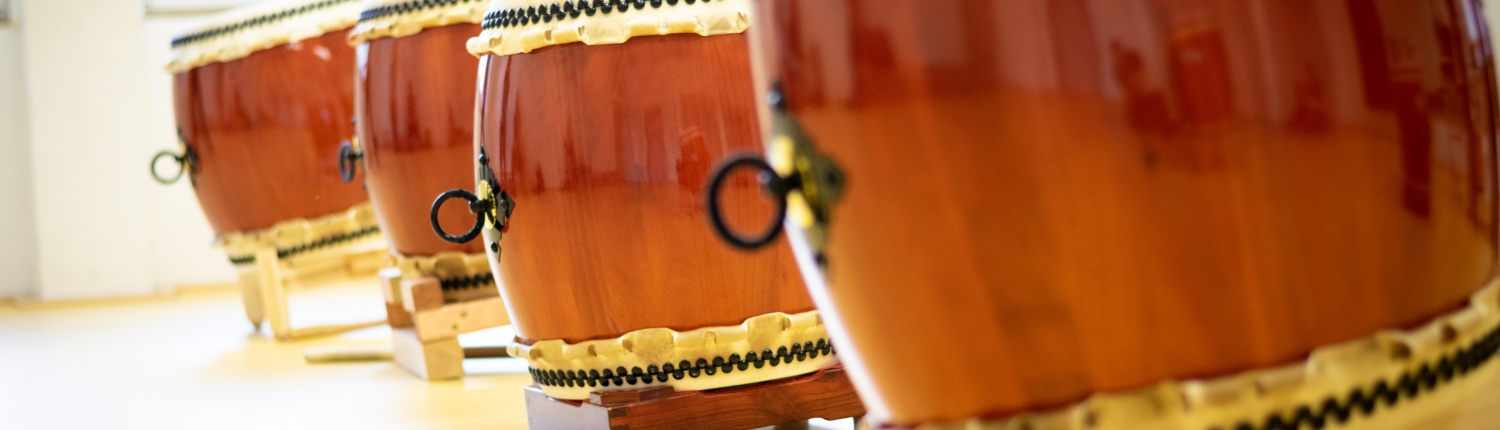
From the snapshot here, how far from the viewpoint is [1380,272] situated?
656 millimetres

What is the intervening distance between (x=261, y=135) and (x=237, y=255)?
1.15ft

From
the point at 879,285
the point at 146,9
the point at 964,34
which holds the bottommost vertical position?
the point at 879,285

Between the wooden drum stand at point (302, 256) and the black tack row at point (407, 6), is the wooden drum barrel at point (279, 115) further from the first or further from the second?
the black tack row at point (407, 6)

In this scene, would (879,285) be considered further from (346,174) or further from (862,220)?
(346,174)

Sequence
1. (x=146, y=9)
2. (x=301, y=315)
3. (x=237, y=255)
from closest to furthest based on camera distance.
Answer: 1. (x=237, y=255)
2. (x=301, y=315)
3. (x=146, y=9)

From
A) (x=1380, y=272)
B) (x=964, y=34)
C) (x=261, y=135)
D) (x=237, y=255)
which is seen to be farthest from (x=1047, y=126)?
(x=237, y=255)

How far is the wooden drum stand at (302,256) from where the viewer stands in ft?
8.61

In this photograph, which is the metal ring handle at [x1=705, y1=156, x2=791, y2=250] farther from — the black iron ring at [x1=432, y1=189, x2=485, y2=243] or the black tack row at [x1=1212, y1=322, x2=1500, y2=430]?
the black iron ring at [x1=432, y1=189, x2=485, y2=243]

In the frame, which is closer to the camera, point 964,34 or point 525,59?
point 964,34

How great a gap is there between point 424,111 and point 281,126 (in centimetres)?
83

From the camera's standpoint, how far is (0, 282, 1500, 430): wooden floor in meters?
1.91

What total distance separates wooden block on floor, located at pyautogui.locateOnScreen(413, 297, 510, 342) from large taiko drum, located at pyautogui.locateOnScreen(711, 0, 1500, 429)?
1.45 m

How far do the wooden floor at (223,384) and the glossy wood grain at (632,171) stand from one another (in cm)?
38

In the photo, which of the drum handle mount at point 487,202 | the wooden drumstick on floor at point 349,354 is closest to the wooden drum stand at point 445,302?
the wooden drumstick on floor at point 349,354
